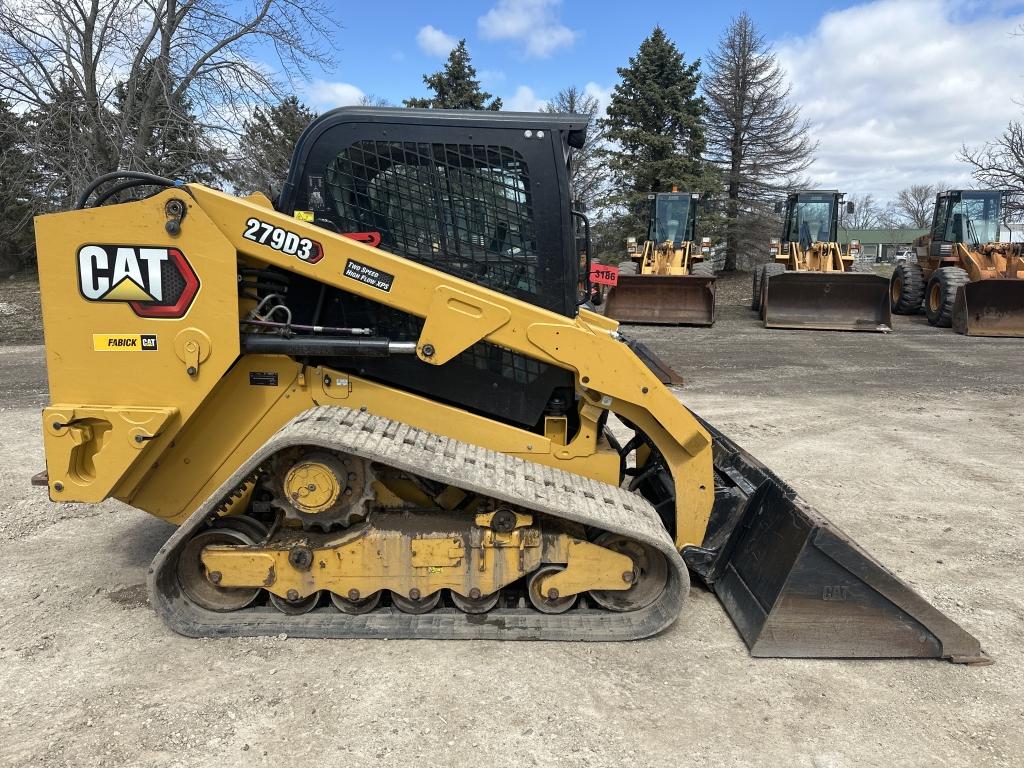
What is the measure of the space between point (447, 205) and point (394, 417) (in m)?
1.08

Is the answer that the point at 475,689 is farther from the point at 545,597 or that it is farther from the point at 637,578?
the point at 637,578

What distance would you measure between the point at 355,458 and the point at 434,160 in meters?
1.48

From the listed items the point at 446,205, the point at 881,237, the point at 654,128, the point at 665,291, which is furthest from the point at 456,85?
the point at 881,237

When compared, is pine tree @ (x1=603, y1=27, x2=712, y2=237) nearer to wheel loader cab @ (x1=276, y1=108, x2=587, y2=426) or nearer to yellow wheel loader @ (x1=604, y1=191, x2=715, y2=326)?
yellow wheel loader @ (x1=604, y1=191, x2=715, y2=326)

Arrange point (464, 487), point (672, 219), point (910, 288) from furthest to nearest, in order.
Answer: point (672, 219) → point (910, 288) → point (464, 487)

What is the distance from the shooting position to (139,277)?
3.10 meters

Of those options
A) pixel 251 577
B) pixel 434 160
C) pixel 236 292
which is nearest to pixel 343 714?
pixel 251 577

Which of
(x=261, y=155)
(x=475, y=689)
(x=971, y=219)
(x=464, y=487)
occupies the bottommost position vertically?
(x=475, y=689)

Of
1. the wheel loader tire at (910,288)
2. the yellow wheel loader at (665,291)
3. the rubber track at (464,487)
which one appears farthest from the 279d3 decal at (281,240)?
the wheel loader tire at (910,288)

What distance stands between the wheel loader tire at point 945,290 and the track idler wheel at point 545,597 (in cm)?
1550

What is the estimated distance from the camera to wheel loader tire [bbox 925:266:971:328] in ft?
51.1

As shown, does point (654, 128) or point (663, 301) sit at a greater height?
point (654, 128)

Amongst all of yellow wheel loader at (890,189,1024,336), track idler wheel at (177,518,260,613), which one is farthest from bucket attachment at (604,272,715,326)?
track idler wheel at (177,518,260,613)

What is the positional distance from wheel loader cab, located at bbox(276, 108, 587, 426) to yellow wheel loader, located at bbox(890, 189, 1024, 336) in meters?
14.9
